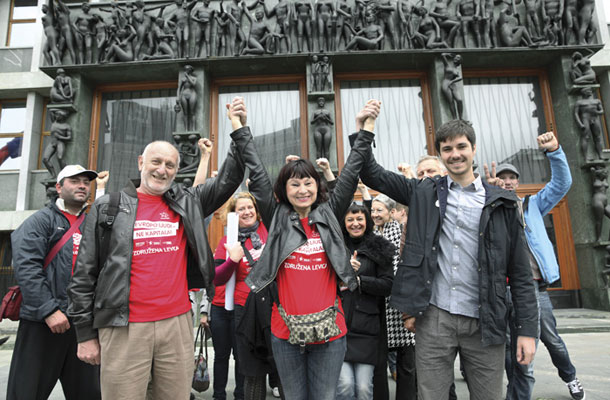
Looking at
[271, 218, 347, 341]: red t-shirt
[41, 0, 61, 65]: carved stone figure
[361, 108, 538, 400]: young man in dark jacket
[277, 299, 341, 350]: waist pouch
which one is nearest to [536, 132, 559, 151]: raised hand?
[361, 108, 538, 400]: young man in dark jacket

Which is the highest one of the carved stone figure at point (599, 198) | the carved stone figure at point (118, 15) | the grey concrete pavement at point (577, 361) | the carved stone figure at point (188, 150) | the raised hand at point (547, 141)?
the carved stone figure at point (118, 15)

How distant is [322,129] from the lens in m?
9.16

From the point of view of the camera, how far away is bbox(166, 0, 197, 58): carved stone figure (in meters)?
9.62

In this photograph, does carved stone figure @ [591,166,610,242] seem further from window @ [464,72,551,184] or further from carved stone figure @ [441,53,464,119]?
carved stone figure @ [441,53,464,119]

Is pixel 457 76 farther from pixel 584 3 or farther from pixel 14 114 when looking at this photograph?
pixel 14 114

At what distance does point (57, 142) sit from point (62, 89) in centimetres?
139

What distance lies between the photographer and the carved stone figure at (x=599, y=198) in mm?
8797

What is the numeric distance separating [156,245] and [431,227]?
1.59 meters

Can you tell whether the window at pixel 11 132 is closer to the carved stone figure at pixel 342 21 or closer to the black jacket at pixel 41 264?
the carved stone figure at pixel 342 21

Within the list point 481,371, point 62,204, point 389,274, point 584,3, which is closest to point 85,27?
point 62,204

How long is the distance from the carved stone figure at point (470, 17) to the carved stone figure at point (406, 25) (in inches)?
48.1

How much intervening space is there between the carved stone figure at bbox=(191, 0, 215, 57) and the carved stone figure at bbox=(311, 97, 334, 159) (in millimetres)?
3216

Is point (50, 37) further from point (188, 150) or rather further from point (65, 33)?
point (188, 150)

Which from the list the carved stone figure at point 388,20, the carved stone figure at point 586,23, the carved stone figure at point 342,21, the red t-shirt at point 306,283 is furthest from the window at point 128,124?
the carved stone figure at point 586,23
